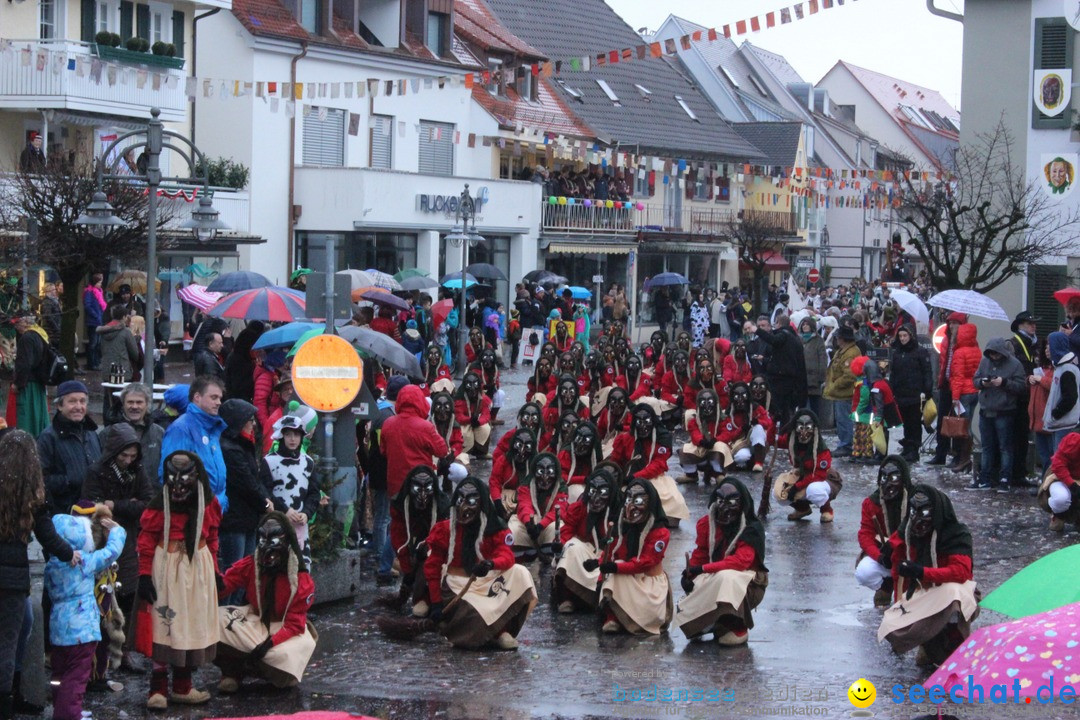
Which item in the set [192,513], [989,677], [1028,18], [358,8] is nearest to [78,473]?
[192,513]

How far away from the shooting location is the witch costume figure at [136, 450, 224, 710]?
9.09 meters

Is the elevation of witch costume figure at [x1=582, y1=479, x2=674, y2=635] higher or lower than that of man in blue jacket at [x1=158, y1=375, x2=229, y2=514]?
lower

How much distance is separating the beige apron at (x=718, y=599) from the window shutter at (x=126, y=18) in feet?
76.9

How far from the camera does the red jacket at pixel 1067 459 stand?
49.0ft

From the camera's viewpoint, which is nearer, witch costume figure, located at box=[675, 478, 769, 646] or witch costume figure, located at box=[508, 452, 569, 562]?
witch costume figure, located at box=[675, 478, 769, 646]

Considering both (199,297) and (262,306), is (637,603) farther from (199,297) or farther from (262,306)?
(199,297)

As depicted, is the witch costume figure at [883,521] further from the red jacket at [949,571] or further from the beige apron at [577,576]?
the beige apron at [577,576]

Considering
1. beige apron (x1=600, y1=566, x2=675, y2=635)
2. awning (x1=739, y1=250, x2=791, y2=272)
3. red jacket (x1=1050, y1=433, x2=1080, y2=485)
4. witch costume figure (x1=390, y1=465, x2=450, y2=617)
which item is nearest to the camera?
beige apron (x1=600, y1=566, x2=675, y2=635)

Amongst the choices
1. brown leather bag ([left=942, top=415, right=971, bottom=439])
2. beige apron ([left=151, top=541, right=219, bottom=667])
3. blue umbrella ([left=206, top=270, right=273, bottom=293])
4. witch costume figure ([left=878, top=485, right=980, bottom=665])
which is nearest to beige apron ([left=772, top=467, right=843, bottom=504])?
brown leather bag ([left=942, top=415, right=971, bottom=439])

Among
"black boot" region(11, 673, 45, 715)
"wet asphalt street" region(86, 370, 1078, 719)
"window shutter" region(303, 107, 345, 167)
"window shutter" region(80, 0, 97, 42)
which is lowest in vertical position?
"wet asphalt street" region(86, 370, 1078, 719)

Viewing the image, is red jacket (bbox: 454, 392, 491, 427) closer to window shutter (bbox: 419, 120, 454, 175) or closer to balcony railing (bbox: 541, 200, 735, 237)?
window shutter (bbox: 419, 120, 454, 175)

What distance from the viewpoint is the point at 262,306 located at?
17.6 meters

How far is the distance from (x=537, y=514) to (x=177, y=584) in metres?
4.86

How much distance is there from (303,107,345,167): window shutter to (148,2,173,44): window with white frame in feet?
13.4
